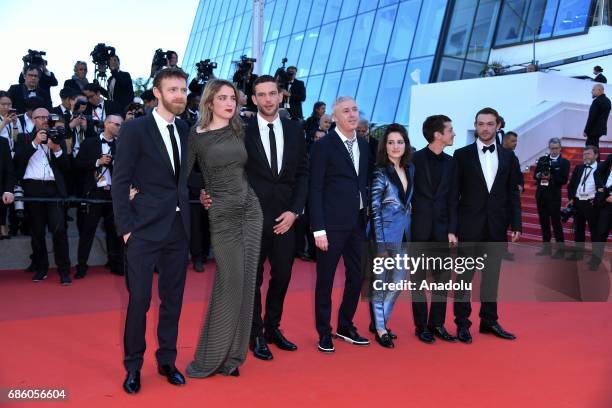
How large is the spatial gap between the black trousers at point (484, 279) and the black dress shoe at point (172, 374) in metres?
2.39

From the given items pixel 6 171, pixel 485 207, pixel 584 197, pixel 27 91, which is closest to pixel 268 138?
pixel 485 207

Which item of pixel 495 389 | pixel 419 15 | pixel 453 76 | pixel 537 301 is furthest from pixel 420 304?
pixel 419 15

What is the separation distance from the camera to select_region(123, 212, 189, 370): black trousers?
12.1ft

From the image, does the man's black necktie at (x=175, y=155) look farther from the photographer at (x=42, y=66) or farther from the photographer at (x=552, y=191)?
the photographer at (x=552, y=191)

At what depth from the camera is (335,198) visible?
4.64 meters

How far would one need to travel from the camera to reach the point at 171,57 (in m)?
9.96

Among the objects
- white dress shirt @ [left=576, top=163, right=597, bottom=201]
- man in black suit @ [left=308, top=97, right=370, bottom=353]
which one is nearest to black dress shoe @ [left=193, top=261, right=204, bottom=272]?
man in black suit @ [left=308, top=97, right=370, bottom=353]

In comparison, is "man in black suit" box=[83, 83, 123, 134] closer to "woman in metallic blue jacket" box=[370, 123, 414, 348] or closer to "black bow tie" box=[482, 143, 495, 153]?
"woman in metallic blue jacket" box=[370, 123, 414, 348]

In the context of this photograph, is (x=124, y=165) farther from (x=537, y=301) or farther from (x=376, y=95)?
(x=376, y=95)

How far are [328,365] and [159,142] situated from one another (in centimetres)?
191

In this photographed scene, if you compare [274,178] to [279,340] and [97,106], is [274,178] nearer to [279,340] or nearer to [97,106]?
[279,340]

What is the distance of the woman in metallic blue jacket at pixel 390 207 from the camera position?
4781 mm

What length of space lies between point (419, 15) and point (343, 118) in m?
18.6

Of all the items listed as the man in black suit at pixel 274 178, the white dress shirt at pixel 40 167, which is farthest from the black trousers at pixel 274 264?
the white dress shirt at pixel 40 167
